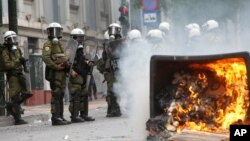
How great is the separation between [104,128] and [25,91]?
2557 mm

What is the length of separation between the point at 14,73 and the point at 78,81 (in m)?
1.15

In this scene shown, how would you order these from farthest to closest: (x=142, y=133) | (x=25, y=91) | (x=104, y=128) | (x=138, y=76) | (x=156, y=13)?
(x=156, y=13), (x=25, y=91), (x=104, y=128), (x=138, y=76), (x=142, y=133)

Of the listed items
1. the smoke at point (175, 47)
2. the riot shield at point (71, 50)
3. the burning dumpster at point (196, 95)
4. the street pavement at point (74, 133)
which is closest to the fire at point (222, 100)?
the burning dumpster at point (196, 95)

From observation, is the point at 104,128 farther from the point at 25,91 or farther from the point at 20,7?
the point at 20,7

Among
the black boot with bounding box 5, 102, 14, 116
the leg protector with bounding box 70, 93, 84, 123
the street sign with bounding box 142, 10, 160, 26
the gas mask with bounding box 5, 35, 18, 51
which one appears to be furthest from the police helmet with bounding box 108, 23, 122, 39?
the street sign with bounding box 142, 10, 160, 26

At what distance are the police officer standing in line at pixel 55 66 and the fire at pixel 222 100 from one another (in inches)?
179

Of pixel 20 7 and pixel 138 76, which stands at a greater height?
pixel 20 7

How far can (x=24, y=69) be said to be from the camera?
11.5 metres

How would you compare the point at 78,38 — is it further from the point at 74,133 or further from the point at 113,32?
the point at 74,133

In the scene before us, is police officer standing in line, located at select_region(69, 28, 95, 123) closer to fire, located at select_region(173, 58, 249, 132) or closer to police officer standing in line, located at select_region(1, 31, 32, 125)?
police officer standing in line, located at select_region(1, 31, 32, 125)

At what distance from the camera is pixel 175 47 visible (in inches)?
436

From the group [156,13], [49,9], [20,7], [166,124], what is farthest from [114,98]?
[49,9]

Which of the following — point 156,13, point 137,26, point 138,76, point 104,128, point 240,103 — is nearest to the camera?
point 240,103

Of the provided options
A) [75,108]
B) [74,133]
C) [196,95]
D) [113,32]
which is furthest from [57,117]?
[196,95]
